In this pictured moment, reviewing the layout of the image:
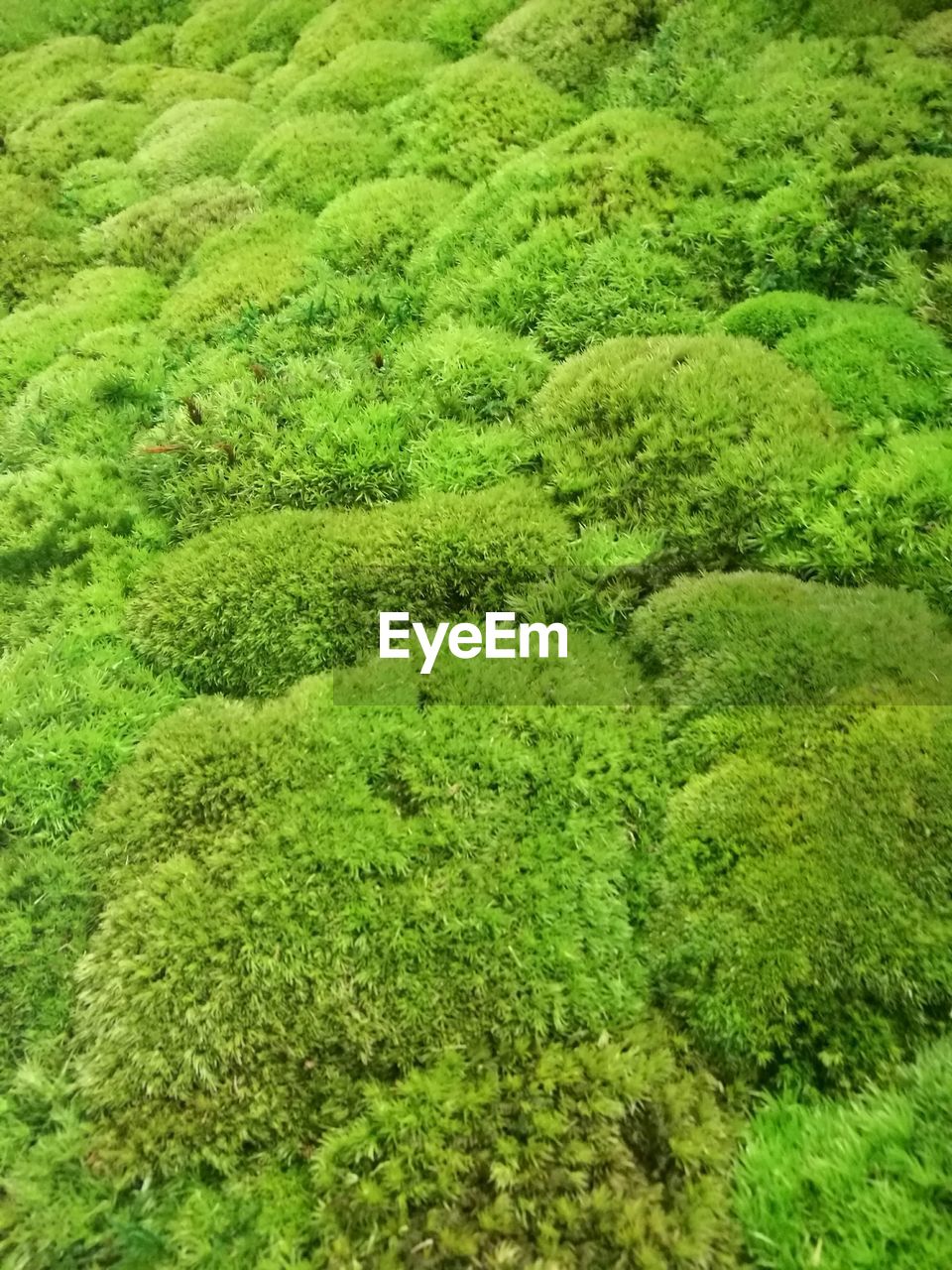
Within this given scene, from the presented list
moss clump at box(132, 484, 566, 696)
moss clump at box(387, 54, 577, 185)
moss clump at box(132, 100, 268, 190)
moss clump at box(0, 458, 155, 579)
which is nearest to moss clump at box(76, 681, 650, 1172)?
moss clump at box(132, 484, 566, 696)

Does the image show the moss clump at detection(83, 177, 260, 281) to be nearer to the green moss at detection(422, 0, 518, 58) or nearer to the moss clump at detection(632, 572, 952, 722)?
the green moss at detection(422, 0, 518, 58)

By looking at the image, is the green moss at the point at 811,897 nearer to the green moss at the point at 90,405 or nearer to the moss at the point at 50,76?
the green moss at the point at 90,405

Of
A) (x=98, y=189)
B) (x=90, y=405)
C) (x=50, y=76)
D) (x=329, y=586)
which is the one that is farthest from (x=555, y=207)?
(x=50, y=76)

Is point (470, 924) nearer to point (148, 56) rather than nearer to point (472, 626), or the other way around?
point (472, 626)

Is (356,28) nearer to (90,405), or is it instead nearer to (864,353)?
(90,405)

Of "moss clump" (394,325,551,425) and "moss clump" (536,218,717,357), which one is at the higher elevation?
"moss clump" (536,218,717,357)
